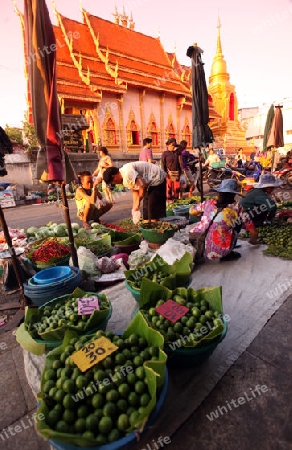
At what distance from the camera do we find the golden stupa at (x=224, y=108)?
25.8 m

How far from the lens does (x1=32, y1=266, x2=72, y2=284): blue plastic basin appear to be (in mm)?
2615

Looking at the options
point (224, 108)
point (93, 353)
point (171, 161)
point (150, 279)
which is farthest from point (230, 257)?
point (224, 108)

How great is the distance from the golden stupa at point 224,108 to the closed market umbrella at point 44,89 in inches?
1003

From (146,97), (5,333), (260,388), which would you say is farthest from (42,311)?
(146,97)

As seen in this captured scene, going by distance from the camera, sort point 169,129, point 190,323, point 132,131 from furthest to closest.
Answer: point 169,129 → point 132,131 → point 190,323

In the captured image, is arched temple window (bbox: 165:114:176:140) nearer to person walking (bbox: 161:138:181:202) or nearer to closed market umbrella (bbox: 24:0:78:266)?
person walking (bbox: 161:138:181:202)

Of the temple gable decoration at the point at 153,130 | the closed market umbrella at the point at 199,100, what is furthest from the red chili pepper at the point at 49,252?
the temple gable decoration at the point at 153,130

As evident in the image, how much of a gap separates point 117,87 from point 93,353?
18.9 m

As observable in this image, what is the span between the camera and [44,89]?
8.29ft

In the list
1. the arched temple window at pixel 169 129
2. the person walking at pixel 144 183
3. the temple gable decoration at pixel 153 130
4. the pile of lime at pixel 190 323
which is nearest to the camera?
the pile of lime at pixel 190 323

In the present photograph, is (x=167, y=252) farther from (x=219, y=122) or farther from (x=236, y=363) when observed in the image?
(x=219, y=122)

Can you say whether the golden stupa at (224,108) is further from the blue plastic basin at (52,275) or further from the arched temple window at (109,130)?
the blue plastic basin at (52,275)

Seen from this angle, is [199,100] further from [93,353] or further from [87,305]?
[93,353]

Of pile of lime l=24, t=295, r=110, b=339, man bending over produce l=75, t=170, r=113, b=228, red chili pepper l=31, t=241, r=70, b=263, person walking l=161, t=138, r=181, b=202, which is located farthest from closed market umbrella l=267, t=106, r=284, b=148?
pile of lime l=24, t=295, r=110, b=339
